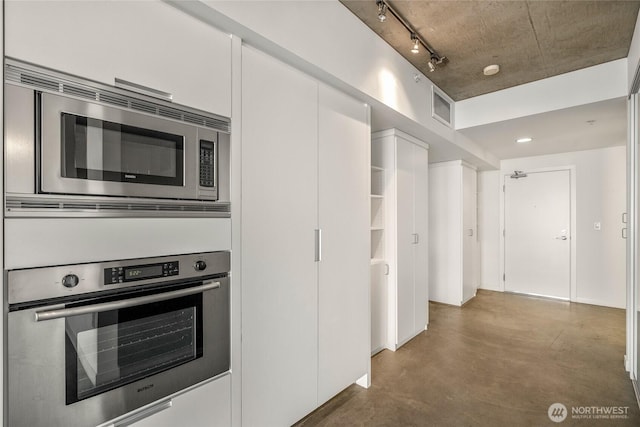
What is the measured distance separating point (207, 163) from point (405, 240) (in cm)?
244

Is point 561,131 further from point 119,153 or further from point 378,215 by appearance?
point 119,153

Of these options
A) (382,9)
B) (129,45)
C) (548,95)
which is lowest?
(129,45)

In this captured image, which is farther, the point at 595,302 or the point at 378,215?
the point at 595,302

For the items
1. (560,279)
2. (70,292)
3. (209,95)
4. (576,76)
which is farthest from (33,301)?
(560,279)

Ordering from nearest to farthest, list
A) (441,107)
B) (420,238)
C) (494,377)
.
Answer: (494,377) < (441,107) < (420,238)

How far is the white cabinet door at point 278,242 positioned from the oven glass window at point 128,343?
298mm

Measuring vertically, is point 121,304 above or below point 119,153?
below

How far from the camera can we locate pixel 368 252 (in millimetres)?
2496

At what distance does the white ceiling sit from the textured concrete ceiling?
0.45m

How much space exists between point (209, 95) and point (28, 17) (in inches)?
24.5

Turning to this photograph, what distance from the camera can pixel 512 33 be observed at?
7.71 feet

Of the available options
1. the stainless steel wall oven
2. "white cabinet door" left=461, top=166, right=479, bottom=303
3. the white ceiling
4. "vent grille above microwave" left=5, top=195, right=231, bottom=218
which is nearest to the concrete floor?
"white cabinet door" left=461, top=166, right=479, bottom=303

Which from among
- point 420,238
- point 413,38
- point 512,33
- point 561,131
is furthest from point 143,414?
point 561,131

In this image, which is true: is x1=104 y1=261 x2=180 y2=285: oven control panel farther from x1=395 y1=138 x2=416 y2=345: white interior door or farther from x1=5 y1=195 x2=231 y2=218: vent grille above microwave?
x1=395 y1=138 x2=416 y2=345: white interior door
